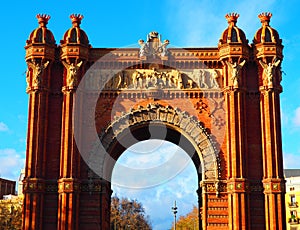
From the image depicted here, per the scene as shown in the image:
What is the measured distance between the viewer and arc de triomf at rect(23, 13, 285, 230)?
27812mm

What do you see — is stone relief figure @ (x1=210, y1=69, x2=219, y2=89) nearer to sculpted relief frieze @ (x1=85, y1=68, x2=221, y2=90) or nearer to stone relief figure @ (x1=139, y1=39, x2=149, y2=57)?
sculpted relief frieze @ (x1=85, y1=68, x2=221, y2=90)

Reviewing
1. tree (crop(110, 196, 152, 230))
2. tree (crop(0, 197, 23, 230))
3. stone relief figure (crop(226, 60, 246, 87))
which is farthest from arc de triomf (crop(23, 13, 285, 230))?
tree (crop(110, 196, 152, 230))

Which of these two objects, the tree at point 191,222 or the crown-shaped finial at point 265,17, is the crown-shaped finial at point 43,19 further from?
the tree at point 191,222

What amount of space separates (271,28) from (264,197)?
30.5 ft

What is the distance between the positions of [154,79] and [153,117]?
2099mm

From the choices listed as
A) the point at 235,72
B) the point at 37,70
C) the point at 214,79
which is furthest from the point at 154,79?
the point at 37,70

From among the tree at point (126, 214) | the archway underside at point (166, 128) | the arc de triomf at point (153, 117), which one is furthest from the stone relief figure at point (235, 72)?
the tree at point (126, 214)

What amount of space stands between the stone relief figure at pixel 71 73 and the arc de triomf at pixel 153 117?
5cm

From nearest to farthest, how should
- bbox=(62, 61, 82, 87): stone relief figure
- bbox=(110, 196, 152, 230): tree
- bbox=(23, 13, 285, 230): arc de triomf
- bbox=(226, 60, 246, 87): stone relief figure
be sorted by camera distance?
bbox=(23, 13, 285, 230): arc de triomf, bbox=(226, 60, 246, 87): stone relief figure, bbox=(62, 61, 82, 87): stone relief figure, bbox=(110, 196, 152, 230): tree

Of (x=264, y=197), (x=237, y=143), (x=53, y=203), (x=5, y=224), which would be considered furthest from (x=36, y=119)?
(x=5, y=224)

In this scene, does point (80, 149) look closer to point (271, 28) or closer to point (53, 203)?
point (53, 203)

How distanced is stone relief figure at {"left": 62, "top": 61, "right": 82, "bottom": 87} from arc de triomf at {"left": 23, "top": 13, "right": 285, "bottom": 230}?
0.18ft

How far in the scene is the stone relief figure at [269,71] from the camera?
28859 mm

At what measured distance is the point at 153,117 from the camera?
29375 mm
